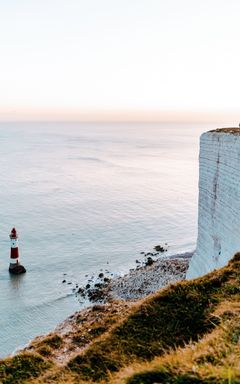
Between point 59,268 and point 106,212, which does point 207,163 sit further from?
point 106,212

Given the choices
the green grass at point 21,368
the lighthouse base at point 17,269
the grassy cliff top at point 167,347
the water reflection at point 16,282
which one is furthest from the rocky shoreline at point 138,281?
the green grass at point 21,368

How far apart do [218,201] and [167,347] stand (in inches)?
539

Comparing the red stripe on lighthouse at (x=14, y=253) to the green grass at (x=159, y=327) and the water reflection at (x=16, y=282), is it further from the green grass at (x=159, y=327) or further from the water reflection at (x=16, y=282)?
the green grass at (x=159, y=327)

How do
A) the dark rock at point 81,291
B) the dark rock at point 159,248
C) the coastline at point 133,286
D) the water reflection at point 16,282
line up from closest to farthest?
the coastline at point 133,286 → the dark rock at point 81,291 → the water reflection at point 16,282 → the dark rock at point 159,248

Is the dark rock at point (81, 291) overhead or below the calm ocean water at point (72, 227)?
below

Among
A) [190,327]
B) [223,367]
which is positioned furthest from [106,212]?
[223,367]

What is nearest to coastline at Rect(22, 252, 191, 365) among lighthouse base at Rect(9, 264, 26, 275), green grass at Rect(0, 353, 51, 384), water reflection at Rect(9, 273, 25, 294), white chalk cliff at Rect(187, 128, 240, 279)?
white chalk cliff at Rect(187, 128, 240, 279)

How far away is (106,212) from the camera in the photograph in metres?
47.5

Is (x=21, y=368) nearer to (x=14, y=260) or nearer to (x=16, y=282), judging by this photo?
(x=16, y=282)

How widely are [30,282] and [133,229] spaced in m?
14.6

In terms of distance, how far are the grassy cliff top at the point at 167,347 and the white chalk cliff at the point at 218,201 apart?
351 inches

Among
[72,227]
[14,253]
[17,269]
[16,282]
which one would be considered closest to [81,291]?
[16,282]

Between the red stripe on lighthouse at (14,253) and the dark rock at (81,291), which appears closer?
the dark rock at (81,291)

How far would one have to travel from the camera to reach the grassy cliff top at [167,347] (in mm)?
4457
